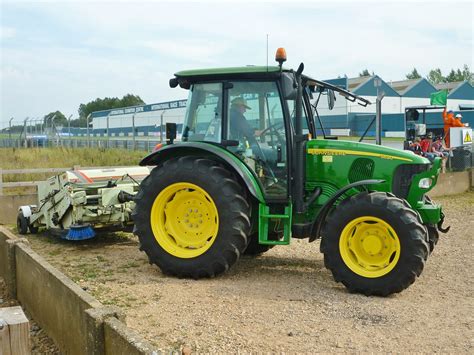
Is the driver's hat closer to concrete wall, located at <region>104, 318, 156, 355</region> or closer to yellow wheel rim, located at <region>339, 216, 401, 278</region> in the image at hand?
yellow wheel rim, located at <region>339, 216, 401, 278</region>

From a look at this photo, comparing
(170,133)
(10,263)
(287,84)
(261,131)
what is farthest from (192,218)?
(10,263)

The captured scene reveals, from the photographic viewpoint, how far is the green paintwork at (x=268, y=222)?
225 inches

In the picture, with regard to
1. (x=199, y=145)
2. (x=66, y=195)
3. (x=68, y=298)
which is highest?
(x=199, y=145)

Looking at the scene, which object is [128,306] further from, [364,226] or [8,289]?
[364,226]

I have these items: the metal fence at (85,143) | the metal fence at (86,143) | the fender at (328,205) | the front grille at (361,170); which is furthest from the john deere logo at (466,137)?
the fender at (328,205)

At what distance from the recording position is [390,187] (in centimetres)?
571

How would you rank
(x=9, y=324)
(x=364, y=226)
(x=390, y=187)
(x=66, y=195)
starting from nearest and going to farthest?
1. (x=9, y=324)
2. (x=364, y=226)
3. (x=390, y=187)
4. (x=66, y=195)

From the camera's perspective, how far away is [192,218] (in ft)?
19.8

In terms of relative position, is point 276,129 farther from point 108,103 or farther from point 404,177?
point 108,103

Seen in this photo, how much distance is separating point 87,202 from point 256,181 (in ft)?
9.24

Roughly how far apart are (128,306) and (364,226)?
232 cm

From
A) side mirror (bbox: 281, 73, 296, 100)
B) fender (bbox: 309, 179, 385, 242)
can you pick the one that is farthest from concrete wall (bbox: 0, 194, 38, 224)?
fender (bbox: 309, 179, 385, 242)

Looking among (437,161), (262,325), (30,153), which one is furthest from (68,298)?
(30,153)

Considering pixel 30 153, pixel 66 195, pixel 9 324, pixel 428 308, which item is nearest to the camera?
pixel 9 324
